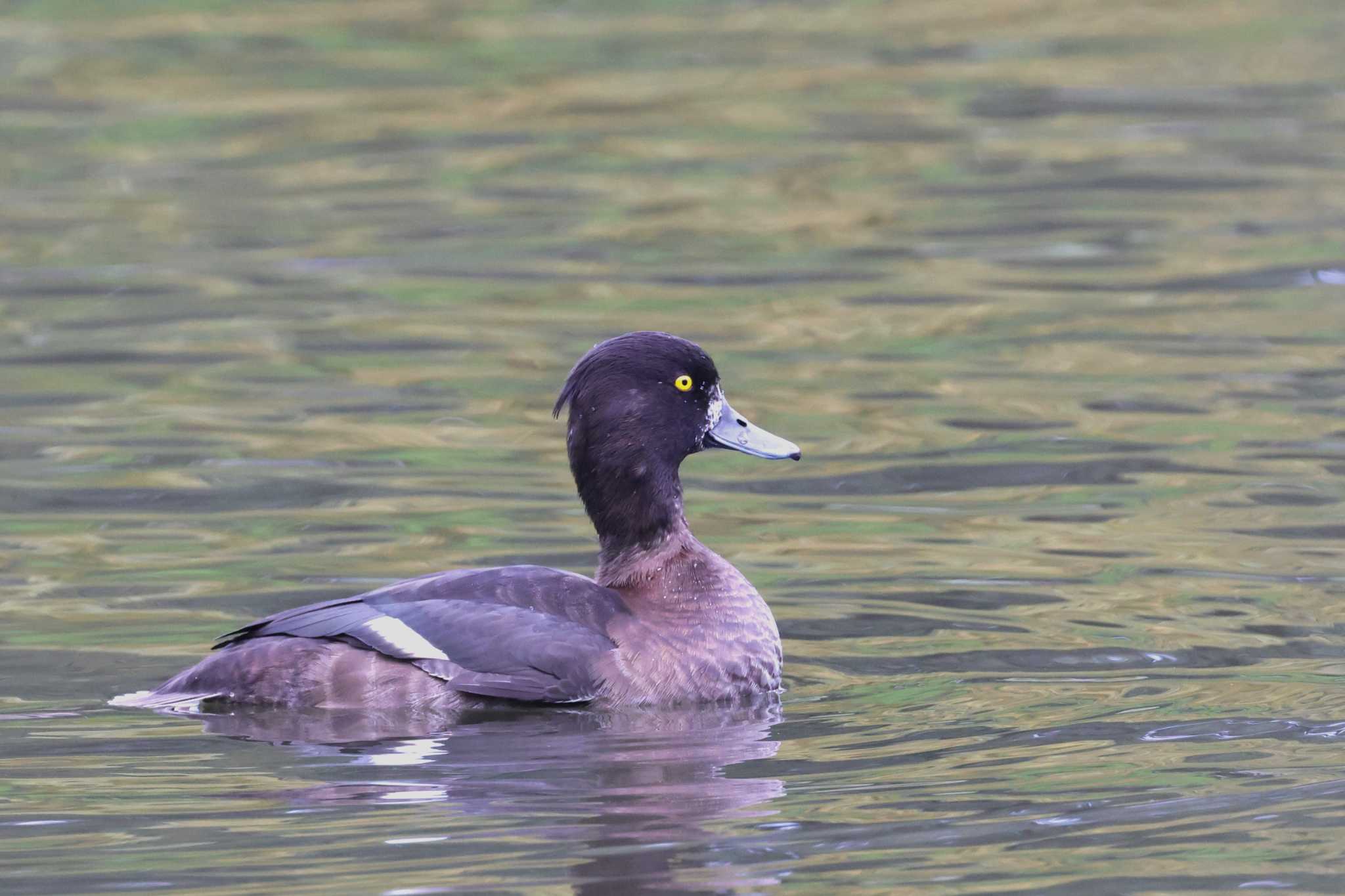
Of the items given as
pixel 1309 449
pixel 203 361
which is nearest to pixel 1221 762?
pixel 1309 449

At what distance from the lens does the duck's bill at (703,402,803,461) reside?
8.16 meters

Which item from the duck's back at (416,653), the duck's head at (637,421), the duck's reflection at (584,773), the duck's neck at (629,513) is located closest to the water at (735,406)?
the duck's reflection at (584,773)

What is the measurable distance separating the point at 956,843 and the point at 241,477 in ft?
16.4

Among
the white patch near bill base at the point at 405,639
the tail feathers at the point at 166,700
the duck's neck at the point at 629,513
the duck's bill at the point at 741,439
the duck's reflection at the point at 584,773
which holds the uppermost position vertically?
the duck's bill at the point at 741,439

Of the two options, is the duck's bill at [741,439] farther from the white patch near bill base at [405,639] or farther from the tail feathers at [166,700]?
the tail feathers at [166,700]

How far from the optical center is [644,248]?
1491cm

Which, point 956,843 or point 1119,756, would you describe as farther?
point 1119,756

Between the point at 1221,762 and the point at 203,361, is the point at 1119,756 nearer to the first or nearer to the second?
the point at 1221,762

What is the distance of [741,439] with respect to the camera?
8.22m

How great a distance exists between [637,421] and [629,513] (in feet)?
1.05

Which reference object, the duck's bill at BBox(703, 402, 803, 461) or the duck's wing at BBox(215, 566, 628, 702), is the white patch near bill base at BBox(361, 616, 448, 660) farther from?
the duck's bill at BBox(703, 402, 803, 461)

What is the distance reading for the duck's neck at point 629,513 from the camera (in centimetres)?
791

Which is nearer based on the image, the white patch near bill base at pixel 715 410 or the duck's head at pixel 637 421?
the duck's head at pixel 637 421

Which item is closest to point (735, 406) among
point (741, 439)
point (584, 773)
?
point (741, 439)
